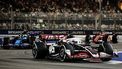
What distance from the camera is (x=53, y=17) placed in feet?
94.3

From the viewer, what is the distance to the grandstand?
2852 cm

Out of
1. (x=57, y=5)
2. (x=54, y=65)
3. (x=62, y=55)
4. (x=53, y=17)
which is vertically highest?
(x=57, y=5)

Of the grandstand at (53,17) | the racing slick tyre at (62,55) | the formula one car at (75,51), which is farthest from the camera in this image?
the grandstand at (53,17)

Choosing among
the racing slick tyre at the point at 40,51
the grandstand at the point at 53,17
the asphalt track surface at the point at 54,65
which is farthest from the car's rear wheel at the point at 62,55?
the grandstand at the point at 53,17

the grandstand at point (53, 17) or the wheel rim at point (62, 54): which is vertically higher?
the grandstand at point (53, 17)

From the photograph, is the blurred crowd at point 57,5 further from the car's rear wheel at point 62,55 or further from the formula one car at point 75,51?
the car's rear wheel at point 62,55

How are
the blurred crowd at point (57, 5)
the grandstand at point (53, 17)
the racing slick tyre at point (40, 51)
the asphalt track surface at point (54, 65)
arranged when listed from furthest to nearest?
the blurred crowd at point (57, 5) < the grandstand at point (53, 17) < the racing slick tyre at point (40, 51) < the asphalt track surface at point (54, 65)

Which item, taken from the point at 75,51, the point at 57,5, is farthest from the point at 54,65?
the point at 57,5

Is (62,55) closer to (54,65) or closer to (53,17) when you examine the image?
(54,65)

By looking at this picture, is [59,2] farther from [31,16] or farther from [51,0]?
[31,16]

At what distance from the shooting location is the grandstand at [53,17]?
28.5 m

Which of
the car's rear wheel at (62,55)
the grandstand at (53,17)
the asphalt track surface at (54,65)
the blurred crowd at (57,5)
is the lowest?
the asphalt track surface at (54,65)

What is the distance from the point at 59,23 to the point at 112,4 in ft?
27.5

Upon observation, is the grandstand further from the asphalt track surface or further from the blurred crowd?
the asphalt track surface
